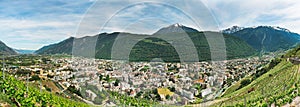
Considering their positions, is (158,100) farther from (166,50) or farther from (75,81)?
(166,50)

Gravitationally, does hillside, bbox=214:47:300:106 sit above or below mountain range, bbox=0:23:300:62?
below

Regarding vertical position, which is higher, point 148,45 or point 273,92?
point 148,45

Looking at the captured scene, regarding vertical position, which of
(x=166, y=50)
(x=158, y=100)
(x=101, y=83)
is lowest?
(x=158, y=100)

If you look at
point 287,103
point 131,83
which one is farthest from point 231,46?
point 287,103

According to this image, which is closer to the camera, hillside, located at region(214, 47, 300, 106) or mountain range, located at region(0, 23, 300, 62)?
hillside, located at region(214, 47, 300, 106)

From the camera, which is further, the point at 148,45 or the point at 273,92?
the point at 148,45

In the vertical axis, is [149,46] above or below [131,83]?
above

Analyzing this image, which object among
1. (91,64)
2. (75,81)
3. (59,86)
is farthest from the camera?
(91,64)

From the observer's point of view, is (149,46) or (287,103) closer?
(287,103)

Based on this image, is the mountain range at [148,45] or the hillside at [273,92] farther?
the mountain range at [148,45]

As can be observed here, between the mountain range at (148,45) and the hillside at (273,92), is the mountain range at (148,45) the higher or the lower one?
the higher one

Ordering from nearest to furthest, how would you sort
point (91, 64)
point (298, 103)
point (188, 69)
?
1. point (298, 103)
2. point (91, 64)
3. point (188, 69)
